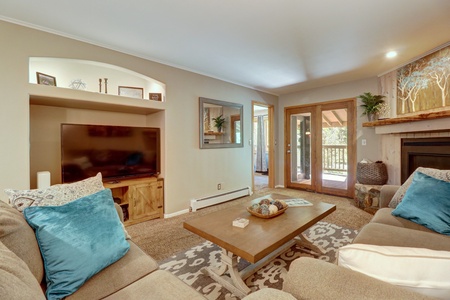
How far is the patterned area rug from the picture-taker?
1681 mm

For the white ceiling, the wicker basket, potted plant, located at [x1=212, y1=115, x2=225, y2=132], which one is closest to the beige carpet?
the wicker basket

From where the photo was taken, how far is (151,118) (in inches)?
139

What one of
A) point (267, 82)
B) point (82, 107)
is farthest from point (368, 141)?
point (82, 107)

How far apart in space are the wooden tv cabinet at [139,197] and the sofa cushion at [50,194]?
1.45m

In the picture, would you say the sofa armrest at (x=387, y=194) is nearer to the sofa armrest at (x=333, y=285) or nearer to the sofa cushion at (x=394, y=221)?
the sofa cushion at (x=394, y=221)

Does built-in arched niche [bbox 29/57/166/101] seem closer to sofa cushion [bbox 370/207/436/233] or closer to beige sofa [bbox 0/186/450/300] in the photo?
beige sofa [bbox 0/186/450/300]

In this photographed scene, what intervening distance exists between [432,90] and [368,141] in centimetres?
136

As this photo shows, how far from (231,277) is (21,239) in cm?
136

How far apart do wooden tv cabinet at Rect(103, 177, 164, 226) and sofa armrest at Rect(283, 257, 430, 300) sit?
8.67 feet

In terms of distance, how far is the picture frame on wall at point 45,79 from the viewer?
234cm

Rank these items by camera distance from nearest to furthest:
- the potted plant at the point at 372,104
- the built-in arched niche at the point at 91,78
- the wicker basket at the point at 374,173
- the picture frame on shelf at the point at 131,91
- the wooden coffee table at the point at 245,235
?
the wooden coffee table at the point at 245,235
the built-in arched niche at the point at 91,78
the picture frame on shelf at the point at 131,91
the wicker basket at the point at 374,173
the potted plant at the point at 372,104

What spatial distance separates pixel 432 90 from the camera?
9.29ft

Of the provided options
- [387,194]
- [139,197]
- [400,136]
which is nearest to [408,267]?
[387,194]

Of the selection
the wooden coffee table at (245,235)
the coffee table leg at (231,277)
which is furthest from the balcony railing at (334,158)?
the coffee table leg at (231,277)
